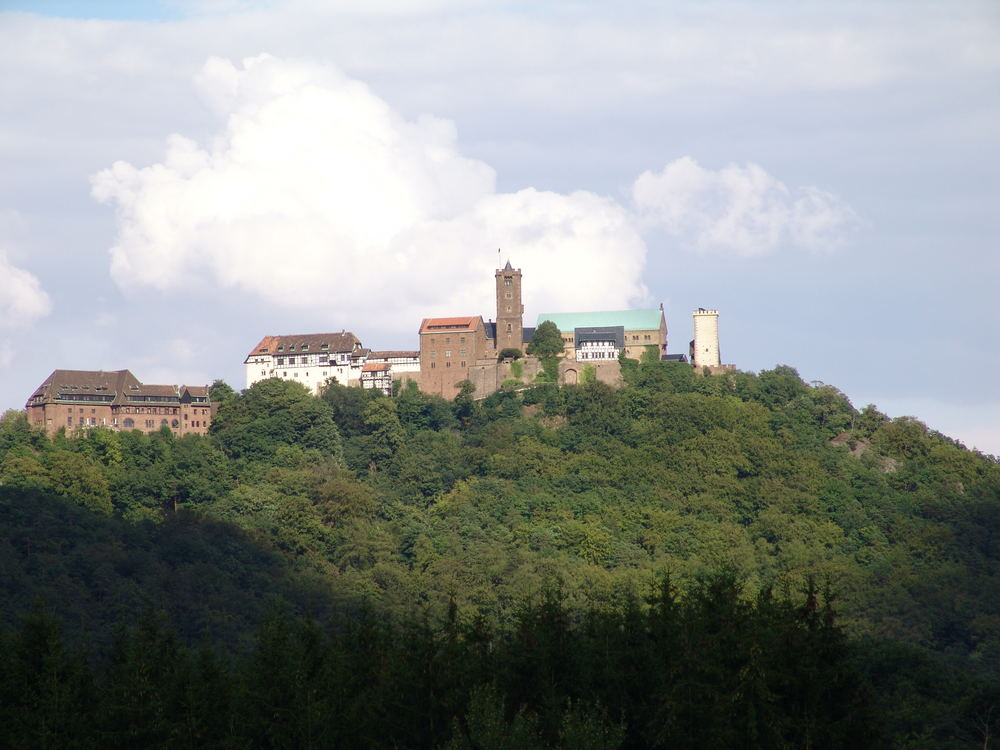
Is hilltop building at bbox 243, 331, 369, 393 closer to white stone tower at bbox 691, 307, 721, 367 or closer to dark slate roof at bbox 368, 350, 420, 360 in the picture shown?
dark slate roof at bbox 368, 350, 420, 360

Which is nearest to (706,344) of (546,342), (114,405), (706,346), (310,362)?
(706,346)

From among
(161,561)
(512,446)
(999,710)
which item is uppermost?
(512,446)

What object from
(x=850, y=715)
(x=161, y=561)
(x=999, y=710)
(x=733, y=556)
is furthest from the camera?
(x=733, y=556)

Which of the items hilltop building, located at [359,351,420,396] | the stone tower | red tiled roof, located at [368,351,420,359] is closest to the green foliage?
hilltop building, located at [359,351,420,396]

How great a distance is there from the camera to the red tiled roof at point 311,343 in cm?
13488

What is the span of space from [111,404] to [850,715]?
8940cm

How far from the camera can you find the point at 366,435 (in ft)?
422

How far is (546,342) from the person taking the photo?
129625mm

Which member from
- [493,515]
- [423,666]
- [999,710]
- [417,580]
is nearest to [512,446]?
[493,515]

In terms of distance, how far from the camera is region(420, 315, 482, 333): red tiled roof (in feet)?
427

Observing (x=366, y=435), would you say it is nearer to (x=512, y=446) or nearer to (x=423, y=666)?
(x=512, y=446)

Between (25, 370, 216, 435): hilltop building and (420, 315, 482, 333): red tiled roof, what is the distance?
1833 cm

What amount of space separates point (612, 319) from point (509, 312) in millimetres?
8683

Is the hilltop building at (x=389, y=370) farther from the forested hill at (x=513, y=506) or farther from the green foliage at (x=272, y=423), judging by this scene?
the green foliage at (x=272, y=423)
